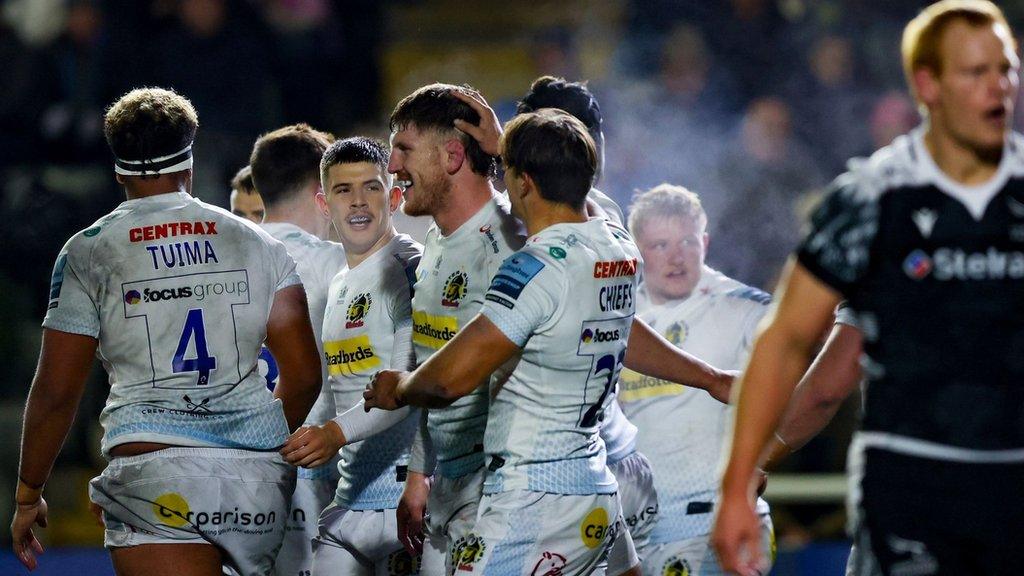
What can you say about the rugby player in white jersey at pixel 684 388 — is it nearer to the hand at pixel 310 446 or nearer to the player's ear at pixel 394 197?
the player's ear at pixel 394 197

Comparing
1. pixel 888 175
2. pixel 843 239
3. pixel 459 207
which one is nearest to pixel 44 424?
pixel 459 207

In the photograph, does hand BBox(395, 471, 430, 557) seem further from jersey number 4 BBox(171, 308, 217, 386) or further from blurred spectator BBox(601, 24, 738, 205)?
blurred spectator BBox(601, 24, 738, 205)

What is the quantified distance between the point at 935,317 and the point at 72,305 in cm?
278

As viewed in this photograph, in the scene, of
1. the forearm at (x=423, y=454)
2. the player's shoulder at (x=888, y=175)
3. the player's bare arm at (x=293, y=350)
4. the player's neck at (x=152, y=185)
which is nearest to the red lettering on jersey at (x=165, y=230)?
the player's neck at (x=152, y=185)

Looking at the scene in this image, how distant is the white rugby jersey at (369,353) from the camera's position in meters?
5.56

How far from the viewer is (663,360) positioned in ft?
16.5

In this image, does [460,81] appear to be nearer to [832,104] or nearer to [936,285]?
[832,104]

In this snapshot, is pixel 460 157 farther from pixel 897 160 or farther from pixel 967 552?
pixel 967 552

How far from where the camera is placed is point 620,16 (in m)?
12.5

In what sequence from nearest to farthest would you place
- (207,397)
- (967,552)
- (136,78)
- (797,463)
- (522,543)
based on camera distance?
1. (967,552)
2. (522,543)
3. (207,397)
4. (797,463)
5. (136,78)

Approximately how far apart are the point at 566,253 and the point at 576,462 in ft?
2.17

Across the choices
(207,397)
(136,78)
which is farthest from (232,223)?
(136,78)

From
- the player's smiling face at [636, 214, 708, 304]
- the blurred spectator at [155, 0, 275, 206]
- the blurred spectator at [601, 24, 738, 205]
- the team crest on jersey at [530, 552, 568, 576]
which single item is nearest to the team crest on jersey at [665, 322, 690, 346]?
the player's smiling face at [636, 214, 708, 304]

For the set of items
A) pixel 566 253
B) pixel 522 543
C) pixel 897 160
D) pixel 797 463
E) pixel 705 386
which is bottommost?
pixel 797 463
